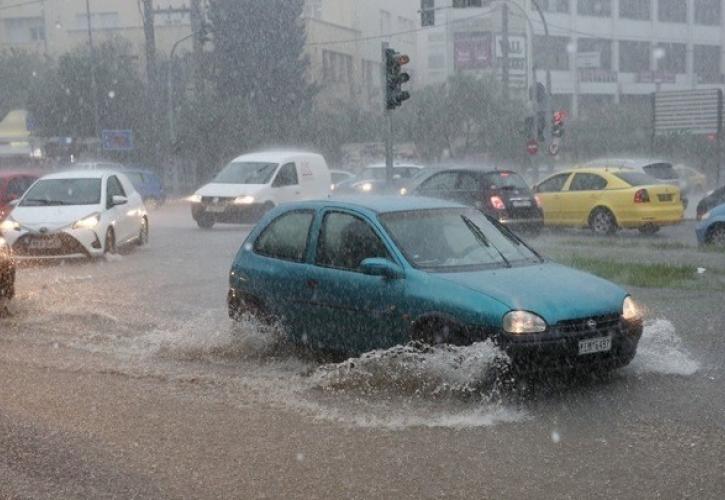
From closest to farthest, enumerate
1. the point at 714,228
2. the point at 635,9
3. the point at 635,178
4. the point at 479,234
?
the point at 479,234 < the point at 714,228 < the point at 635,178 < the point at 635,9

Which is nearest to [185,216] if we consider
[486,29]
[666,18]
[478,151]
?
[478,151]

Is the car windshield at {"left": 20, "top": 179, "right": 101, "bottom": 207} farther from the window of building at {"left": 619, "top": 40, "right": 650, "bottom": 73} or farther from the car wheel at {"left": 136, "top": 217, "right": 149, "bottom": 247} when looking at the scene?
the window of building at {"left": 619, "top": 40, "right": 650, "bottom": 73}

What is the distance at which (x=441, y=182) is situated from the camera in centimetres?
2122

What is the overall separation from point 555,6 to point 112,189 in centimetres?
5922

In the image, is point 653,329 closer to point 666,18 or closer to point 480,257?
point 480,257

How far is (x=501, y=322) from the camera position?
735 cm

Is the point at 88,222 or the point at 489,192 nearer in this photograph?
the point at 88,222

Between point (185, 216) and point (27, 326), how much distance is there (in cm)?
2205

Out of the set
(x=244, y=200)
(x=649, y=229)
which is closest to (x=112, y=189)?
(x=244, y=200)

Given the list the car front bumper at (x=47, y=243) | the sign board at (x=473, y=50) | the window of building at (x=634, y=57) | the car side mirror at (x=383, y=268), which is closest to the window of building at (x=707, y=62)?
the window of building at (x=634, y=57)

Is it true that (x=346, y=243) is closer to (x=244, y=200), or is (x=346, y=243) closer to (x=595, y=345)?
(x=595, y=345)

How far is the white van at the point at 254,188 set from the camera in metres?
25.3

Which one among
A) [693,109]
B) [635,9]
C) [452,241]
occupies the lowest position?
[452,241]

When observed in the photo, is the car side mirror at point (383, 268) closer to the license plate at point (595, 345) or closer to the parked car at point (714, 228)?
the license plate at point (595, 345)
